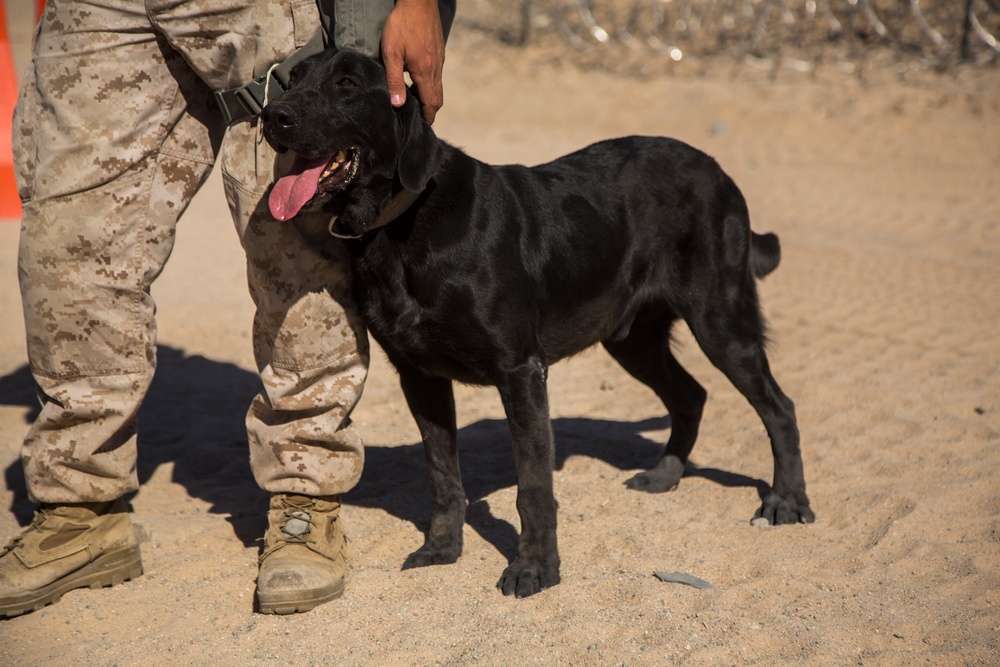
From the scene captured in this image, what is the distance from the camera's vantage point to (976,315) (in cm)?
588

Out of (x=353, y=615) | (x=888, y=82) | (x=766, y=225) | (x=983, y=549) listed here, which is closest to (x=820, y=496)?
(x=983, y=549)

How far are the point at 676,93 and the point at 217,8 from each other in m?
9.75

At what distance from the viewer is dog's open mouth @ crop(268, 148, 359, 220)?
264 centimetres

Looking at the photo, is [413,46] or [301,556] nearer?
[413,46]

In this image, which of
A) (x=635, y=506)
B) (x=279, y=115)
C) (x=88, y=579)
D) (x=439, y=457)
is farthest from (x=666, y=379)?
(x=88, y=579)

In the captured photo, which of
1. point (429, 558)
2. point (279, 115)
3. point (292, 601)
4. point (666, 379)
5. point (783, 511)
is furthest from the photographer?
point (666, 379)

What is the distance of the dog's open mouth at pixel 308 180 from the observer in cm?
264

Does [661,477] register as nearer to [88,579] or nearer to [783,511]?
[783,511]

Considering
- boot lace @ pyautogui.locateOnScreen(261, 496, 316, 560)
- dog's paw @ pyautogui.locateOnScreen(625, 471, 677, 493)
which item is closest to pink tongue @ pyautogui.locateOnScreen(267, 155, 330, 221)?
boot lace @ pyautogui.locateOnScreen(261, 496, 316, 560)

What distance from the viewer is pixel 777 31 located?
12.6 metres

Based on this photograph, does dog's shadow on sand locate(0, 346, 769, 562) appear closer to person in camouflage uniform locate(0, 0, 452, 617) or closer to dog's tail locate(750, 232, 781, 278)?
person in camouflage uniform locate(0, 0, 452, 617)

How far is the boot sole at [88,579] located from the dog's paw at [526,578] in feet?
3.84

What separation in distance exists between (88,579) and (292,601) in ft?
2.26

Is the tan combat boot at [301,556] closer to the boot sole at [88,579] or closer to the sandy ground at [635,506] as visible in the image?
the sandy ground at [635,506]
